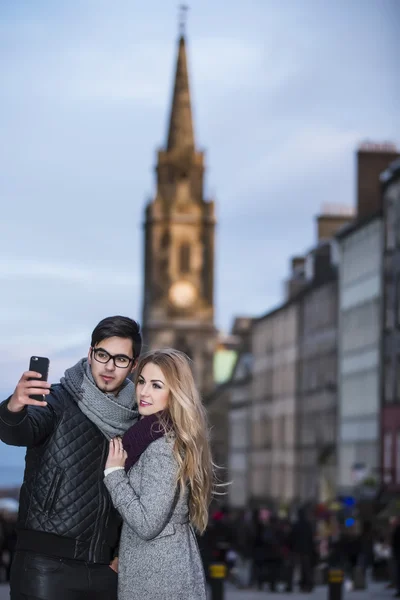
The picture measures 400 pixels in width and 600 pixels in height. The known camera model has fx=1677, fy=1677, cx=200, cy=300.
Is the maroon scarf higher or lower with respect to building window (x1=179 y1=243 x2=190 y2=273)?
lower

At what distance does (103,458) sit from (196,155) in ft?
474

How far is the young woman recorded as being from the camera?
740 centimetres

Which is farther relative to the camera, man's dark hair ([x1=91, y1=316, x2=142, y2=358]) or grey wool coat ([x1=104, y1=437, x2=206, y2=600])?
man's dark hair ([x1=91, y1=316, x2=142, y2=358])

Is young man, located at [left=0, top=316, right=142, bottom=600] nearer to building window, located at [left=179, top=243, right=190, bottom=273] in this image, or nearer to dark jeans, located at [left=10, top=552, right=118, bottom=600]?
dark jeans, located at [left=10, top=552, right=118, bottom=600]

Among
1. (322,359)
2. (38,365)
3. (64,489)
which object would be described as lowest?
(64,489)

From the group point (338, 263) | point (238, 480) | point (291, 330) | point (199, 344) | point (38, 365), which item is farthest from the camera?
point (199, 344)

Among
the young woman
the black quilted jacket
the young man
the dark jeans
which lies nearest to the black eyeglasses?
the young man

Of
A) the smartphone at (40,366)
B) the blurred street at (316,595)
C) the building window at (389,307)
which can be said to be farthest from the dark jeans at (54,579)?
the building window at (389,307)

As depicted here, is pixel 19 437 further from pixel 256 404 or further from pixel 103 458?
pixel 256 404

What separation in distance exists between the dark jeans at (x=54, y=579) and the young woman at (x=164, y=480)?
0.48 ft

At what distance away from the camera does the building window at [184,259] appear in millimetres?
147500

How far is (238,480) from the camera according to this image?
127062mm

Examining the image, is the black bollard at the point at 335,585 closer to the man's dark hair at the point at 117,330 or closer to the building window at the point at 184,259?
the man's dark hair at the point at 117,330

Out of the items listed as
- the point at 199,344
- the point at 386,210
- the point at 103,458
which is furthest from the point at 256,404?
the point at 103,458
